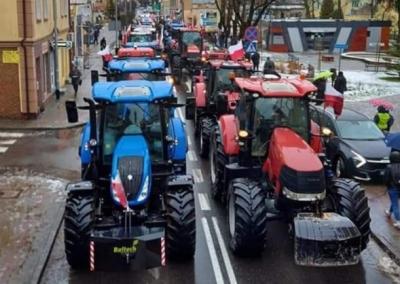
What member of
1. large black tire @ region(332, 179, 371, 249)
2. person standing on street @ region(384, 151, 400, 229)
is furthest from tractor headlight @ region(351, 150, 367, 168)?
large black tire @ region(332, 179, 371, 249)

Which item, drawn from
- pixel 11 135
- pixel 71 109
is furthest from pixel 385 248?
pixel 11 135

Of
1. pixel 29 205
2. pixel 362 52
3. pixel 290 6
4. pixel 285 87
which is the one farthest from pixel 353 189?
pixel 290 6

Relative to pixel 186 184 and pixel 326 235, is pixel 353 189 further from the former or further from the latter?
pixel 186 184

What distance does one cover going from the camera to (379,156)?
15219 millimetres

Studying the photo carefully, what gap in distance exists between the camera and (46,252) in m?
10.4

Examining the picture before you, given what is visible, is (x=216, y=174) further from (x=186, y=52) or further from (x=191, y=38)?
(x=191, y=38)

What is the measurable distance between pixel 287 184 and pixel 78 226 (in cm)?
301

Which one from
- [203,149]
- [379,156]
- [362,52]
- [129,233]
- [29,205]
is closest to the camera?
[129,233]

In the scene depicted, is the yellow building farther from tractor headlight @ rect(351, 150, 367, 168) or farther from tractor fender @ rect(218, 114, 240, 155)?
tractor headlight @ rect(351, 150, 367, 168)

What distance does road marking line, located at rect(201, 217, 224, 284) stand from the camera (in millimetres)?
9508

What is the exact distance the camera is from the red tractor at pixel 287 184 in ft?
29.1

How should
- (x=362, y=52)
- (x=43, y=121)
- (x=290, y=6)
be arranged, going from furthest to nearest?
(x=290, y=6) → (x=362, y=52) → (x=43, y=121)

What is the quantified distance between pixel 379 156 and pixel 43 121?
1188 cm

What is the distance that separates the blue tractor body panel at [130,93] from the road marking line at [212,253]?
98.2 inches
